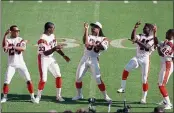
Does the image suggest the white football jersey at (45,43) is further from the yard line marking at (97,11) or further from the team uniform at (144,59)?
the yard line marking at (97,11)

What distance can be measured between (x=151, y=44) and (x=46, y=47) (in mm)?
2738

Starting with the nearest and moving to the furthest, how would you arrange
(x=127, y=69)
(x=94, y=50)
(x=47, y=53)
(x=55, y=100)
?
(x=47, y=53)
(x=94, y=50)
(x=127, y=69)
(x=55, y=100)

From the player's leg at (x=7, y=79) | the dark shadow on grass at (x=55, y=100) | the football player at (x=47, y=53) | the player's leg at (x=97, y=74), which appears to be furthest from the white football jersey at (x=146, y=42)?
the player's leg at (x=7, y=79)

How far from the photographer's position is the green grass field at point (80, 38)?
15.4m

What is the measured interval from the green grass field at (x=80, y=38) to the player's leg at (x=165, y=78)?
16.3 inches

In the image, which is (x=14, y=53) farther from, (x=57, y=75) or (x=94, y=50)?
(x=94, y=50)

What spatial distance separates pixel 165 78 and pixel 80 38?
19.4ft

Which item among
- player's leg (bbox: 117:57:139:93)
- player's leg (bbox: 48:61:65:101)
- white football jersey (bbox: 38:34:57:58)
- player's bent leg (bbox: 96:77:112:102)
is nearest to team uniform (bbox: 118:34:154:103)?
player's leg (bbox: 117:57:139:93)

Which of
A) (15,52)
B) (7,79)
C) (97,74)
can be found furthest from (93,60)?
(7,79)

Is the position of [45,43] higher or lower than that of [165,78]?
higher

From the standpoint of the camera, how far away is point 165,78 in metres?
14.9

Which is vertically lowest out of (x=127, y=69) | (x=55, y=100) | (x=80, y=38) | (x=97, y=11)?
(x=55, y=100)

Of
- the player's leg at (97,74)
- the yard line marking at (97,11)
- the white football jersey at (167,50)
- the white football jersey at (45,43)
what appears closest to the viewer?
the white football jersey at (167,50)

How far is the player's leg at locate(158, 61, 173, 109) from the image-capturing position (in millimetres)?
14820
